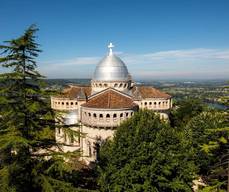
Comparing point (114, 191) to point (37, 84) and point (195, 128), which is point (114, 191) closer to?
point (37, 84)

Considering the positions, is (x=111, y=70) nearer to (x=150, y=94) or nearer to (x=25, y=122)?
(x=150, y=94)

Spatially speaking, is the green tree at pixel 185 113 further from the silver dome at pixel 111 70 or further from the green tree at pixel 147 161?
the green tree at pixel 147 161

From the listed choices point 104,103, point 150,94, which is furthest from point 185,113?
point 104,103

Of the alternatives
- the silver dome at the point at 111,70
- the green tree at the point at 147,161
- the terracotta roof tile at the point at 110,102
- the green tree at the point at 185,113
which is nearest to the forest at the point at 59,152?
the green tree at the point at 147,161

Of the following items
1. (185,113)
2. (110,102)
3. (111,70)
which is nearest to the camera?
(110,102)

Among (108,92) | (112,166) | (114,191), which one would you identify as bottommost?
(114,191)

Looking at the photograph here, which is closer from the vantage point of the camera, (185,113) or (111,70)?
(111,70)

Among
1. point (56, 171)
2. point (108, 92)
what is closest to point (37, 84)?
point (56, 171)
